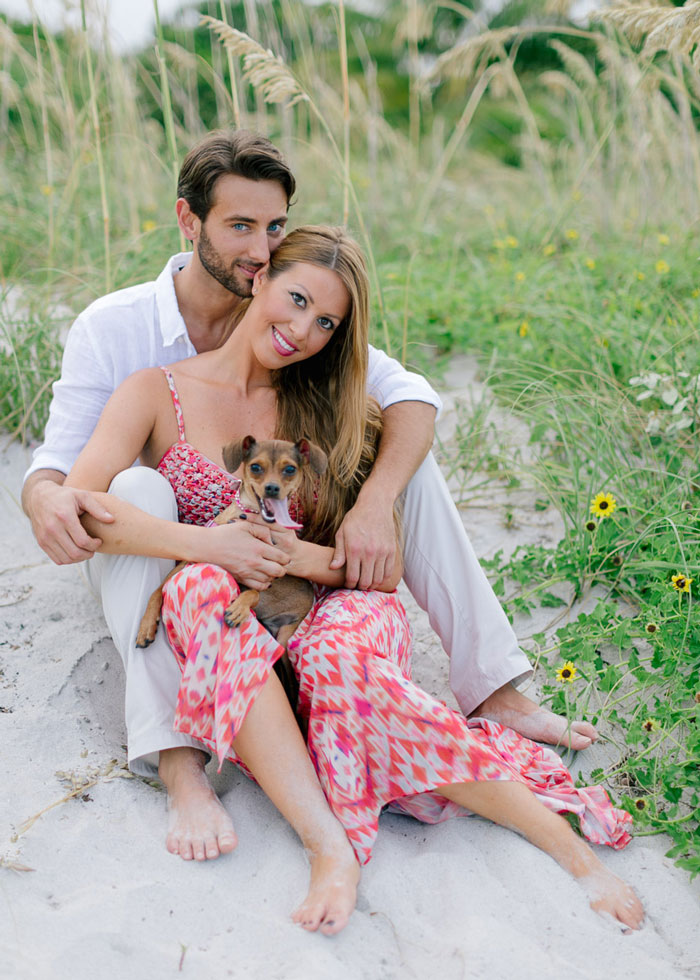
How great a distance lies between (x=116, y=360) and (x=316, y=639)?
49.0 inches

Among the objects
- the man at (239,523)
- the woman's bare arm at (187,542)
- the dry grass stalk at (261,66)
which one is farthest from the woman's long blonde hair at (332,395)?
the dry grass stalk at (261,66)

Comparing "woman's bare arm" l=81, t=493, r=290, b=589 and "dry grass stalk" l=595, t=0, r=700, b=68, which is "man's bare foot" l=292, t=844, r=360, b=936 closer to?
"woman's bare arm" l=81, t=493, r=290, b=589

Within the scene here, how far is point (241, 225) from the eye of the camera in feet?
9.82

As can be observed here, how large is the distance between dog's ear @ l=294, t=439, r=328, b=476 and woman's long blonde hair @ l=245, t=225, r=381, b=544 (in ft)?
0.44

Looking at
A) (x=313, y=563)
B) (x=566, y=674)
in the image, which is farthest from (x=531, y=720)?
(x=313, y=563)

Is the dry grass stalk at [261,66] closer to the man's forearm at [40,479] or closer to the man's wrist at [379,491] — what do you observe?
the man's wrist at [379,491]

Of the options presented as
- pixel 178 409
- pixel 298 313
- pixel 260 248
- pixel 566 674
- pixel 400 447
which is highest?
pixel 260 248

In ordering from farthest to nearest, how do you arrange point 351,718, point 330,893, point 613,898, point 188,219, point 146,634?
point 188,219 < point 146,634 < point 351,718 < point 613,898 < point 330,893

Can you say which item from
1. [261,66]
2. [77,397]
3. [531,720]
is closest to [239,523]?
[77,397]

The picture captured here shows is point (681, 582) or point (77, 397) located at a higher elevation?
point (77, 397)

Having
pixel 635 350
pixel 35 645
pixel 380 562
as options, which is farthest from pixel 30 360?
pixel 635 350

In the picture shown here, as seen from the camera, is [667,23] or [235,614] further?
[667,23]

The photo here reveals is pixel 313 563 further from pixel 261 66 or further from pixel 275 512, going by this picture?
pixel 261 66

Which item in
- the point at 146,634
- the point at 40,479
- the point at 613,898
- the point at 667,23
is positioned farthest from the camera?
the point at 667,23
